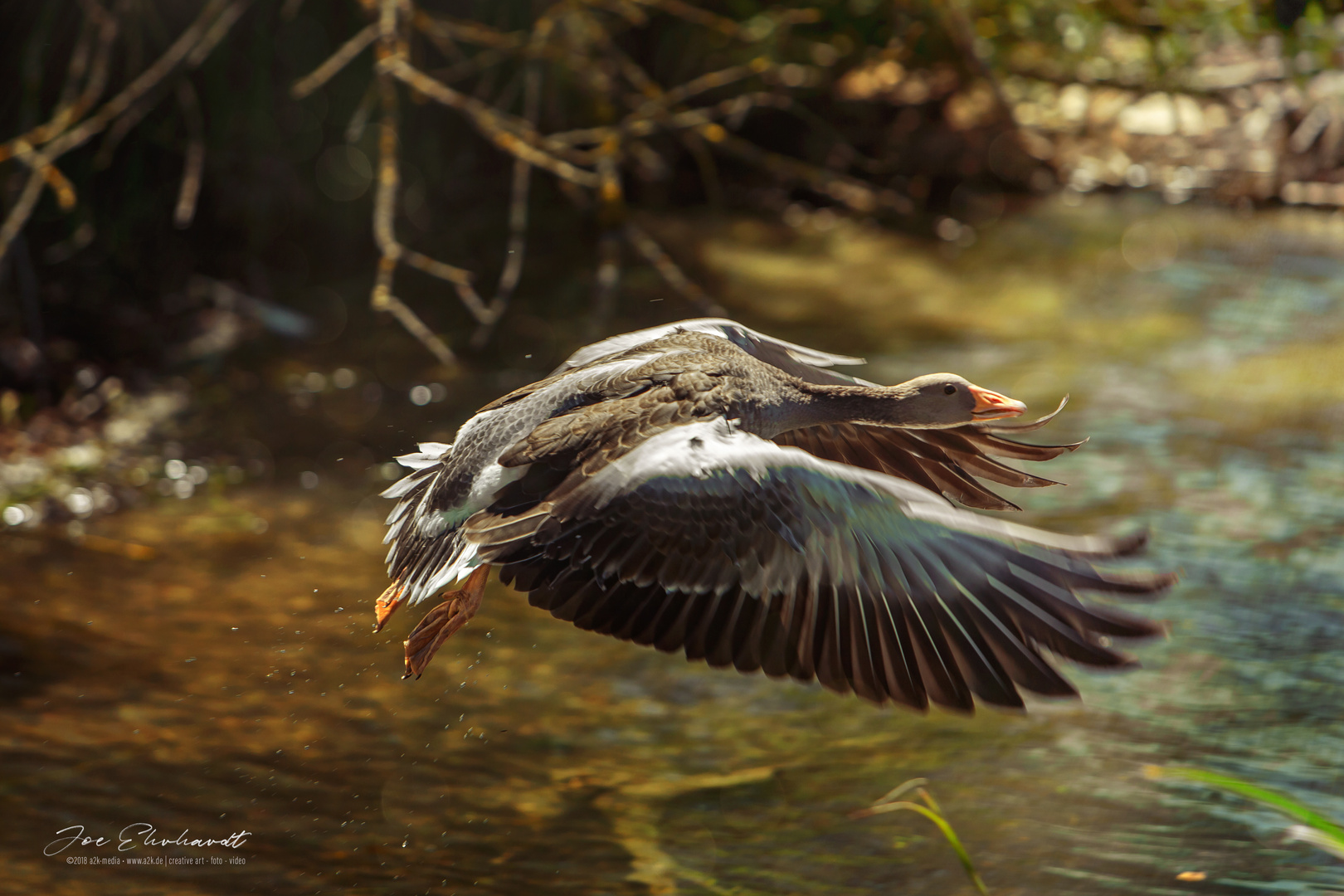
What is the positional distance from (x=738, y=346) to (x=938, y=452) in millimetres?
674

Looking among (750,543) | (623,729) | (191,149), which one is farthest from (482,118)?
(750,543)

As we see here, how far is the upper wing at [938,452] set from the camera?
3.51m

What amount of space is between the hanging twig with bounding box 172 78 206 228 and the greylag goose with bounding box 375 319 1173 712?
187cm

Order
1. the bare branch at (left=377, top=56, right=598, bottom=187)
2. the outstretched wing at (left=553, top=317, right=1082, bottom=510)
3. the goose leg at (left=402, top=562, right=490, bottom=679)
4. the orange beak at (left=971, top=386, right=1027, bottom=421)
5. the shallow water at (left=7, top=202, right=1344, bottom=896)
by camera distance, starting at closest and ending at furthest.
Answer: the goose leg at (left=402, top=562, right=490, bottom=679) < the orange beak at (left=971, top=386, right=1027, bottom=421) < the shallow water at (left=7, top=202, right=1344, bottom=896) < the outstretched wing at (left=553, top=317, right=1082, bottom=510) < the bare branch at (left=377, top=56, right=598, bottom=187)

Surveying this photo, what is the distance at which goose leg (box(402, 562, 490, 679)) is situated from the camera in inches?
126

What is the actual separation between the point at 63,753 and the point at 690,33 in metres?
6.04

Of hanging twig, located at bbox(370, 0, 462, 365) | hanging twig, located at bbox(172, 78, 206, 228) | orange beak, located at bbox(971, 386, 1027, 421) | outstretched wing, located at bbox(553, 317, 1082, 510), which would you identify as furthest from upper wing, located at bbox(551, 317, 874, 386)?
hanging twig, located at bbox(172, 78, 206, 228)

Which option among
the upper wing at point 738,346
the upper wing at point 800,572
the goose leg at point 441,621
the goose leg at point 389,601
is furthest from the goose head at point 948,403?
the goose leg at point 389,601

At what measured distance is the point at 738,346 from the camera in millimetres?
3596

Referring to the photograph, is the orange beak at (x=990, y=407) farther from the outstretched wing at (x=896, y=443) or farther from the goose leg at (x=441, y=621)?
the goose leg at (x=441, y=621)

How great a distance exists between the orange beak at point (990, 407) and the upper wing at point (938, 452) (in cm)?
7

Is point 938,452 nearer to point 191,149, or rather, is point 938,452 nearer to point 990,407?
point 990,407

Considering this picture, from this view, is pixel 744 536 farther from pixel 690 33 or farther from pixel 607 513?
pixel 690 33

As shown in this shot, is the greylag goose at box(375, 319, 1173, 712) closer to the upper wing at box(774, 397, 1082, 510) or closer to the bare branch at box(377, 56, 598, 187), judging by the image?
the upper wing at box(774, 397, 1082, 510)
